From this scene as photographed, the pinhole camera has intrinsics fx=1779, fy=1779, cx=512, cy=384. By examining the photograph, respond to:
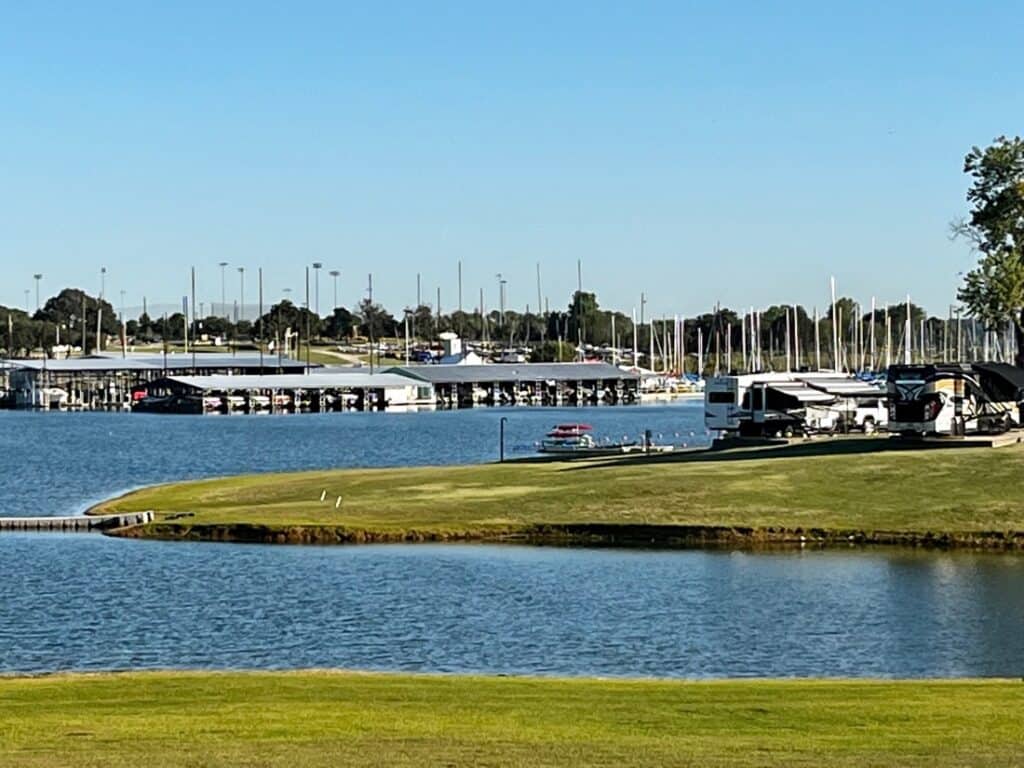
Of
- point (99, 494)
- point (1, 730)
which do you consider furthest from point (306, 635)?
point (99, 494)

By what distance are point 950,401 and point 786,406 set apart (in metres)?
21.3

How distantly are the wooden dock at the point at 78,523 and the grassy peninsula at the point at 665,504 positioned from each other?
3.33 ft

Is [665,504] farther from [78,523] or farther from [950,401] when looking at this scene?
[78,523]

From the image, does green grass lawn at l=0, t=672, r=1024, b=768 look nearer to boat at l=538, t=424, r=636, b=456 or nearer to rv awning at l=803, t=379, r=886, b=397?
boat at l=538, t=424, r=636, b=456

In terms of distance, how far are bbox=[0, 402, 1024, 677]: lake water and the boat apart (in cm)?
3880

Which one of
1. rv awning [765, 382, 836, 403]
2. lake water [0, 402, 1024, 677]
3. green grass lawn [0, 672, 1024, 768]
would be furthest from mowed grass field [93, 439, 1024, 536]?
green grass lawn [0, 672, 1024, 768]

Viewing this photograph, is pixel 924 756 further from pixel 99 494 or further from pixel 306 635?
pixel 99 494

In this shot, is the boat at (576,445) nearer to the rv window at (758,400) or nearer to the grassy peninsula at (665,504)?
the rv window at (758,400)

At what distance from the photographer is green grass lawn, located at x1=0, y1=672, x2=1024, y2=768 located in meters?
20.0

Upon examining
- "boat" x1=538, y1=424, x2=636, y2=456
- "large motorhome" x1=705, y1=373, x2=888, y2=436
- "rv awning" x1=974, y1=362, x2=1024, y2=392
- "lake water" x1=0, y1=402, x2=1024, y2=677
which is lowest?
"lake water" x1=0, y1=402, x2=1024, y2=677

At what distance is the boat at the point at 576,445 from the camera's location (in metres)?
96.2

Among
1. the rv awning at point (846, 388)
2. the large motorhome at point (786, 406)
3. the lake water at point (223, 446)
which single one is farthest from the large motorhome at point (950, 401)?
the lake water at point (223, 446)

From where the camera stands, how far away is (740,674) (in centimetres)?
3372

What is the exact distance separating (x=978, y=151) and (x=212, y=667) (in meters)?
59.1
